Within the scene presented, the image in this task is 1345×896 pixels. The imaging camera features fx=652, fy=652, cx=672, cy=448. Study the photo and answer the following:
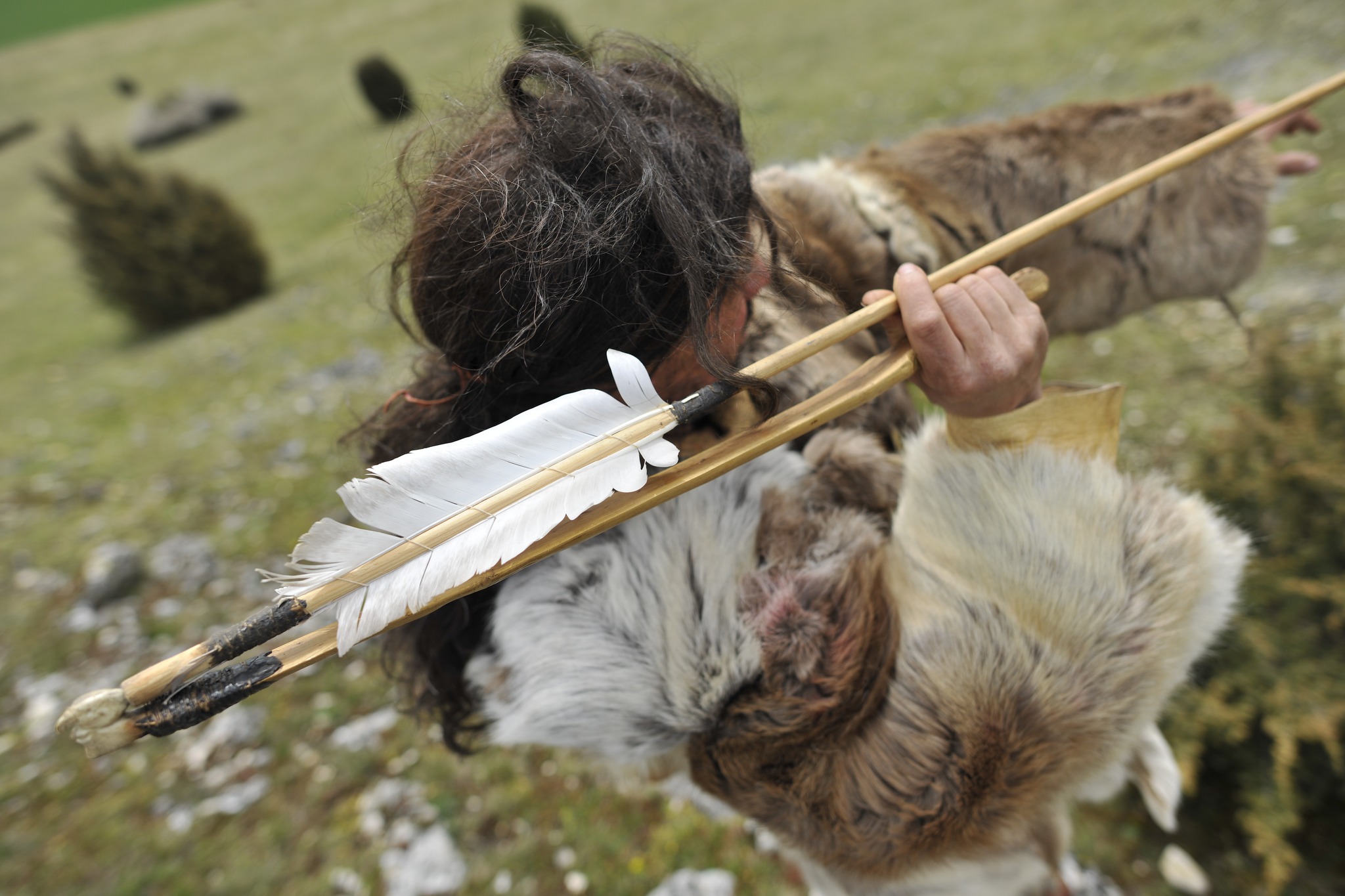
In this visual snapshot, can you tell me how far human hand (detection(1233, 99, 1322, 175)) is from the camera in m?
1.86

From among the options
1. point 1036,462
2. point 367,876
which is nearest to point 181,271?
point 367,876

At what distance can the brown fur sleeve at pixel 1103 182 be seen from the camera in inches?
69.5

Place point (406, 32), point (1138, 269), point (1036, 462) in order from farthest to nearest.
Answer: point (406, 32) < point (1138, 269) < point (1036, 462)

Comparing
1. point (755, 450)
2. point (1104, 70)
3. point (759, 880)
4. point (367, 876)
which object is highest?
point (755, 450)

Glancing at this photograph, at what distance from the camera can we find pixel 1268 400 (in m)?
2.43

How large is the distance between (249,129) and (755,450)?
20460 millimetres

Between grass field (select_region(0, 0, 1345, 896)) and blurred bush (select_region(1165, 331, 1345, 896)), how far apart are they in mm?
312

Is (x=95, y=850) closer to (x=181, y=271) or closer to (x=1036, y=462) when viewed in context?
(x=1036, y=462)

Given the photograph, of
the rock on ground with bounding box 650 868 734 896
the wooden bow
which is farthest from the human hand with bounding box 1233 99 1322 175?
the rock on ground with bounding box 650 868 734 896

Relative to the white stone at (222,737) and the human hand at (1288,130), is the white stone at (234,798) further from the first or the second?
the human hand at (1288,130)

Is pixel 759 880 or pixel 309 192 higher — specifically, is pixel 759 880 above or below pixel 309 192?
below

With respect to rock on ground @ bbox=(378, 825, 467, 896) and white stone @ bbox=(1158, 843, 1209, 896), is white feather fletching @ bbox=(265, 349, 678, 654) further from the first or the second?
white stone @ bbox=(1158, 843, 1209, 896)

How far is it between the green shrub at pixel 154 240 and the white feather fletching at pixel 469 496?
949cm

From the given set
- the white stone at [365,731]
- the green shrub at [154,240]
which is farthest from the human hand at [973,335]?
the green shrub at [154,240]
